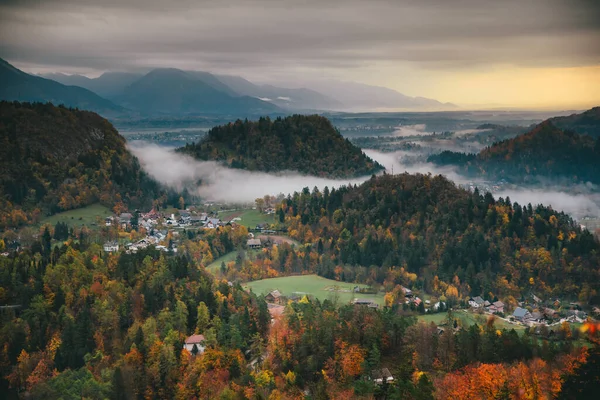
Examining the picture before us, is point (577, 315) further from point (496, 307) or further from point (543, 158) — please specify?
point (543, 158)

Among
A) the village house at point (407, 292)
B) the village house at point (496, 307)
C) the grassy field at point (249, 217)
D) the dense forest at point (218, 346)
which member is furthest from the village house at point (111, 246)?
the village house at point (496, 307)

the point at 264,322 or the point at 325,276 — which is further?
the point at 325,276

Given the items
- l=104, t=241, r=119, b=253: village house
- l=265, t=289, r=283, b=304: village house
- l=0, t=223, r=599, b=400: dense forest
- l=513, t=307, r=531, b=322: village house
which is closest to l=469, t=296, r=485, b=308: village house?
l=513, t=307, r=531, b=322: village house

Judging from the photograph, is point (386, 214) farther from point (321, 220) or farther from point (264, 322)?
point (264, 322)

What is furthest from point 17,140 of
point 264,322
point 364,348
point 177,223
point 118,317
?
point 364,348

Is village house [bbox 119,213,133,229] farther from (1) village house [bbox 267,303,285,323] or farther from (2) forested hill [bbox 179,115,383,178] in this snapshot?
(1) village house [bbox 267,303,285,323]

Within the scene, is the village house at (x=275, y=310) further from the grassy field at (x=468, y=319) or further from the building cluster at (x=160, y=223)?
the building cluster at (x=160, y=223)

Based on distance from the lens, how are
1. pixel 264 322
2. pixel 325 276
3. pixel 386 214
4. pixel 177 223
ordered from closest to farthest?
pixel 264 322, pixel 325 276, pixel 386 214, pixel 177 223
